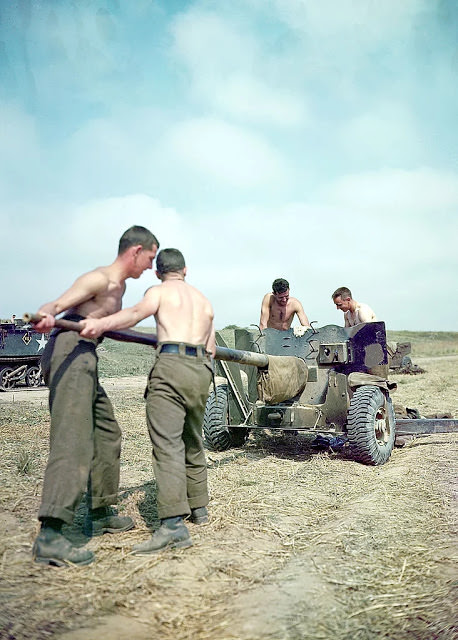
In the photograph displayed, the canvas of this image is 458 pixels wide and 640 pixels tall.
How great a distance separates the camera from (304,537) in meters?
4.19

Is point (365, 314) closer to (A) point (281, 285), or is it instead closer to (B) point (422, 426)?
(A) point (281, 285)

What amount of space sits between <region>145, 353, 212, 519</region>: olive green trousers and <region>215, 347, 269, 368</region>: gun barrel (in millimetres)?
1231

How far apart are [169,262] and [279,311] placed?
4.14 m

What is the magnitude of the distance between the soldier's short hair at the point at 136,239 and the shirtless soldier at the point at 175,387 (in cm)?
27

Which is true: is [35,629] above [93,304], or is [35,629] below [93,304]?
below

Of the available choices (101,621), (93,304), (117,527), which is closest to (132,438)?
(117,527)

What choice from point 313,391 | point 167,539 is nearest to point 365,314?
point 313,391

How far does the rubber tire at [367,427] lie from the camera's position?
676 centimetres

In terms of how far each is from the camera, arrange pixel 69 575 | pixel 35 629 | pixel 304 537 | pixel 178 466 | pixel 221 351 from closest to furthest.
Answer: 1. pixel 35 629
2. pixel 69 575
3. pixel 178 466
4. pixel 304 537
5. pixel 221 351

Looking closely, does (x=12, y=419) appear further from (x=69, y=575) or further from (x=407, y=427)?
(x=69, y=575)

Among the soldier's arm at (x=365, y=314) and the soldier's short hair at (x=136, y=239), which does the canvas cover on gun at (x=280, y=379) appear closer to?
the soldier's arm at (x=365, y=314)

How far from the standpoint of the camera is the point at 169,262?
4.29 m

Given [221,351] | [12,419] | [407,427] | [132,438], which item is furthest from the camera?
[12,419]

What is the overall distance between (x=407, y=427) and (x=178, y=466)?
191 inches
